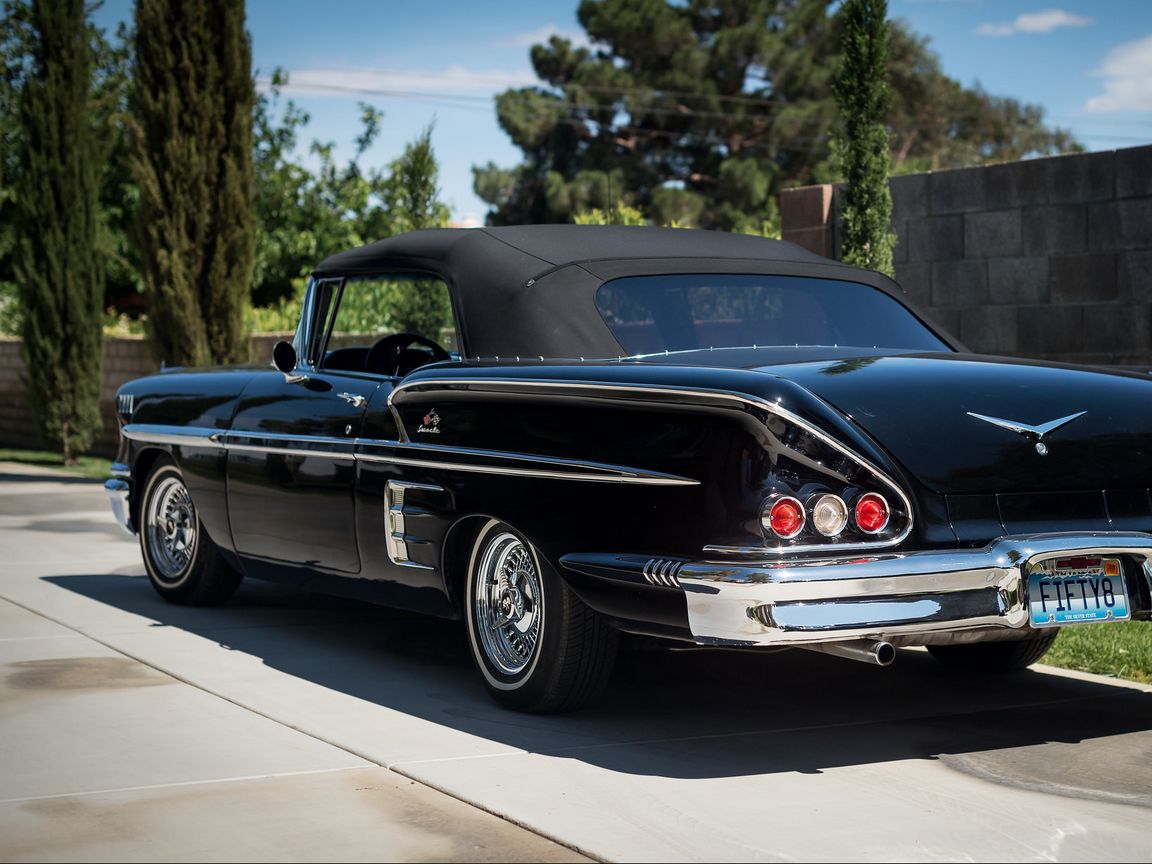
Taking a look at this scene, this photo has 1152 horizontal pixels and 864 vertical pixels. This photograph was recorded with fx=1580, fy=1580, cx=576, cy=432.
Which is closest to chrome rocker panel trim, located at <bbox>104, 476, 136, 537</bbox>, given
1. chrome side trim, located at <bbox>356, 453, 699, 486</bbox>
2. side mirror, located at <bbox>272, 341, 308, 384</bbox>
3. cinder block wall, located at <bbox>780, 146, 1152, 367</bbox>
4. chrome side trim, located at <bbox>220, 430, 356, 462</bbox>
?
chrome side trim, located at <bbox>220, 430, 356, 462</bbox>

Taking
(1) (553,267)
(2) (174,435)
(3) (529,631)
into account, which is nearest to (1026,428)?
(3) (529,631)

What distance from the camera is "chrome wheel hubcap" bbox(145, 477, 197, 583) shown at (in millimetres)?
7652

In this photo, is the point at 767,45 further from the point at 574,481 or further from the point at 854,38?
the point at 574,481

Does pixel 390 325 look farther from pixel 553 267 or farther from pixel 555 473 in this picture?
pixel 555 473

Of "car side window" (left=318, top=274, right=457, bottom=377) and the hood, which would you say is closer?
the hood

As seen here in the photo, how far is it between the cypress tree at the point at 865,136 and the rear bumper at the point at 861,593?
22.9 feet

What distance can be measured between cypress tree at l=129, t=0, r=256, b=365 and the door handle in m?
9.93

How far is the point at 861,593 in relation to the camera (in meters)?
4.30

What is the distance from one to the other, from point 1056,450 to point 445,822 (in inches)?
82.2

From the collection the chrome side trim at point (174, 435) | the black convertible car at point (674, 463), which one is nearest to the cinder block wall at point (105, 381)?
the chrome side trim at point (174, 435)

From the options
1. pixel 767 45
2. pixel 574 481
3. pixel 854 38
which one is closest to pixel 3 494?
pixel 854 38

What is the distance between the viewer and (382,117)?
1257 inches

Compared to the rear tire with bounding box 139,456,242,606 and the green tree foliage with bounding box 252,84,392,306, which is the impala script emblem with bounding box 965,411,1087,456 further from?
the green tree foliage with bounding box 252,84,392,306

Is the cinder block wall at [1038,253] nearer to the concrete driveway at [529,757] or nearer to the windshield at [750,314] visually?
the concrete driveway at [529,757]
